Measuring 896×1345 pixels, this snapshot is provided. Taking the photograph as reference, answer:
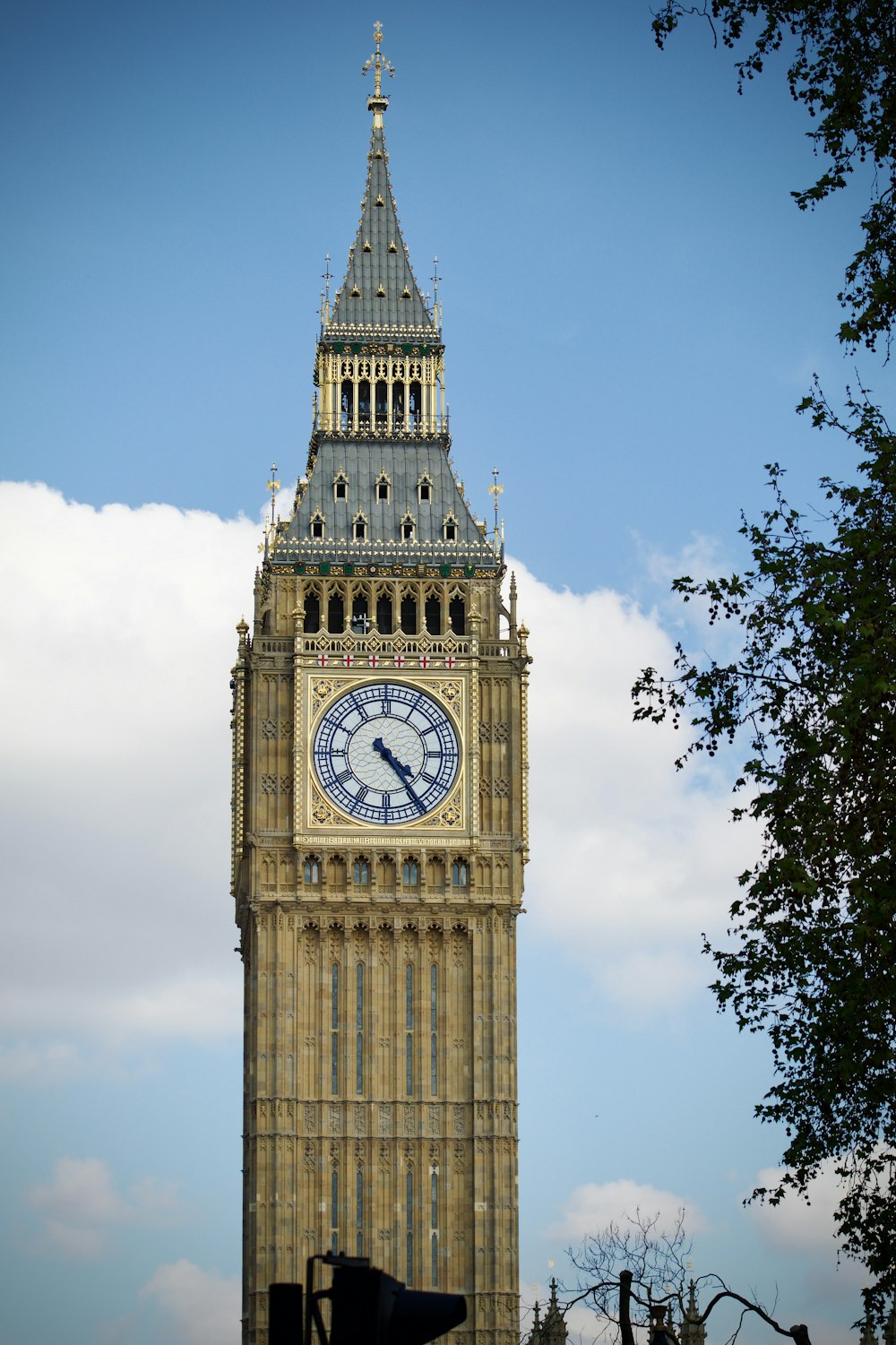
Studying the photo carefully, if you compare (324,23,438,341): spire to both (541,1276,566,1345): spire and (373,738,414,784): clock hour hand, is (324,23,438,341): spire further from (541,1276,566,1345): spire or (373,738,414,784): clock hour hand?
(541,1276,566,1345): spire

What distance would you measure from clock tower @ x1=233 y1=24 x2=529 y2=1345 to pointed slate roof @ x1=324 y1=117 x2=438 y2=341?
240 inches

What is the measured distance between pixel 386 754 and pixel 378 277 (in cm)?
1695

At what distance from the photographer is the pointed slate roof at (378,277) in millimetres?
84938

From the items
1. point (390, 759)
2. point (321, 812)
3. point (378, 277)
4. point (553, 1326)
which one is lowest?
point (553, 1326)

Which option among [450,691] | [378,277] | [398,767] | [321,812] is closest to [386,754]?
[398,767]

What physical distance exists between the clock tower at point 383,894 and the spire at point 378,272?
242 inches

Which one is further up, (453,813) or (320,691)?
(320,691)

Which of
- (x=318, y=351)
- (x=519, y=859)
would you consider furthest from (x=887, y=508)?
(x=318, y=351)

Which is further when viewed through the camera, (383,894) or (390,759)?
(390,759)

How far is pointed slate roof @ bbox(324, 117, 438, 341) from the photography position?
84938mm

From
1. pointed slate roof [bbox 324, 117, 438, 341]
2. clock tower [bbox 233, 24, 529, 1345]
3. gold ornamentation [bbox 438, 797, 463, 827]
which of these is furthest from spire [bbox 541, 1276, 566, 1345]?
pointed slate roof [bbox 324, 117, 438, 341]

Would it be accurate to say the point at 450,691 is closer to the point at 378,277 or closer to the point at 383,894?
the point at 383,894

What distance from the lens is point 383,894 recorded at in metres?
77.4

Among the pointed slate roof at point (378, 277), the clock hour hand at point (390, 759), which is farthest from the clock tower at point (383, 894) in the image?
the pointed slate roof at point (378, 277)
